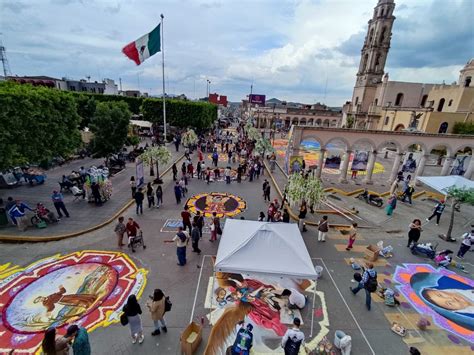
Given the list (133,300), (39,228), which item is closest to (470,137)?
(133,300)

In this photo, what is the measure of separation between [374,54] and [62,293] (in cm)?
6829

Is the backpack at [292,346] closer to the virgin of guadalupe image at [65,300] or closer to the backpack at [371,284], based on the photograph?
the backpack at [371,284]

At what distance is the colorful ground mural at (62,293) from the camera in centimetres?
698

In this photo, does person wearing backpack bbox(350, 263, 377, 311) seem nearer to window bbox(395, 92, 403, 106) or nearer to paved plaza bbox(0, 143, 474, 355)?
paved plaza bbox(0, 143, 474, 355)

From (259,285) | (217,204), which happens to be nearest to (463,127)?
(217,204)

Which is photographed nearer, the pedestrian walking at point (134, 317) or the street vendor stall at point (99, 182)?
the pedestrian walking at point (134, 317)

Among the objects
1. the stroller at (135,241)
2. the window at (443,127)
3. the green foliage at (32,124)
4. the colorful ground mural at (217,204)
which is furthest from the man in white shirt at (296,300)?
the window at (443,127)

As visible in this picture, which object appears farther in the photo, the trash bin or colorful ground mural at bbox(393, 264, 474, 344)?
the trash bin

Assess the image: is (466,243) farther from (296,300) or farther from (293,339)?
(293,339)

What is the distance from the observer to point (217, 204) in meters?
16.5

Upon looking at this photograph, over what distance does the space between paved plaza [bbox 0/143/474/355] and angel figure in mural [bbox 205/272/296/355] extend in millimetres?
568

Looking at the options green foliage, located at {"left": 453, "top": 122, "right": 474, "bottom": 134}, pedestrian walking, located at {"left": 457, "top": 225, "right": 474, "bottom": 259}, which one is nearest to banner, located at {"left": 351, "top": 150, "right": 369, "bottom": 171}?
pedestrian walking, located at {"left": 457, "top": 225, "right": 474, "bottom": 259}

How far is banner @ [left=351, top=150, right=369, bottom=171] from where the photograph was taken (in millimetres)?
20422

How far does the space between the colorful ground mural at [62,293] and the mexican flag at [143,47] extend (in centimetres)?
1320
